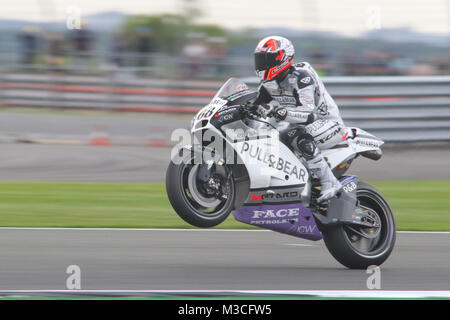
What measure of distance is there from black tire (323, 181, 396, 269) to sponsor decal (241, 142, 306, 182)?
1.66 feet

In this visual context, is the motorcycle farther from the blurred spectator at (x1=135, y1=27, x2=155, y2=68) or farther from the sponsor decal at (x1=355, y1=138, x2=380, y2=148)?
the blurred spectator at (x1=135, y1=27, x2=155, y2=68)

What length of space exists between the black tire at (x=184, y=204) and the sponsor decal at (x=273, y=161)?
265mm

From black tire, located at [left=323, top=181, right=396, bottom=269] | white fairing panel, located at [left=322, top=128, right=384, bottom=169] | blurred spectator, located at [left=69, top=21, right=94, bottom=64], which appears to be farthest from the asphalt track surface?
blurred spectator, located at [left=69, top=21, right=94, bottom=64]

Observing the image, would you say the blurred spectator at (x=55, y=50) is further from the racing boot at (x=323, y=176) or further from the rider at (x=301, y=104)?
the racing boot at (x=323, y=176)

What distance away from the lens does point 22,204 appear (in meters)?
9.44

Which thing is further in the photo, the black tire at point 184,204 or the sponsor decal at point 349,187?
the sponsor decal at point 349,187

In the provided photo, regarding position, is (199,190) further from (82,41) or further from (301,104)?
(82,41)

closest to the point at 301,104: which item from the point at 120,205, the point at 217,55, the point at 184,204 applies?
the point at 184,204

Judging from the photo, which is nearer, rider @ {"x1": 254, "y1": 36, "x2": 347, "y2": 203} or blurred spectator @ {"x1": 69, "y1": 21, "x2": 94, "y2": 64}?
rider @ {"x1": 254, "y1": 36, "x2": 347, "y2": 203}

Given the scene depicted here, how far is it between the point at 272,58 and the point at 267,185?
2.99 ft

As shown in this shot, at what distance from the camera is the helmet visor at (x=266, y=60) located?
593cm

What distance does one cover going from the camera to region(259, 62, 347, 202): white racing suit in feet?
19.7

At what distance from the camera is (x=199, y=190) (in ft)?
18.8

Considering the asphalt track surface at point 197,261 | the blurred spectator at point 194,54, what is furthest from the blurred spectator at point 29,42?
the asphalt track surface at point 197,261
